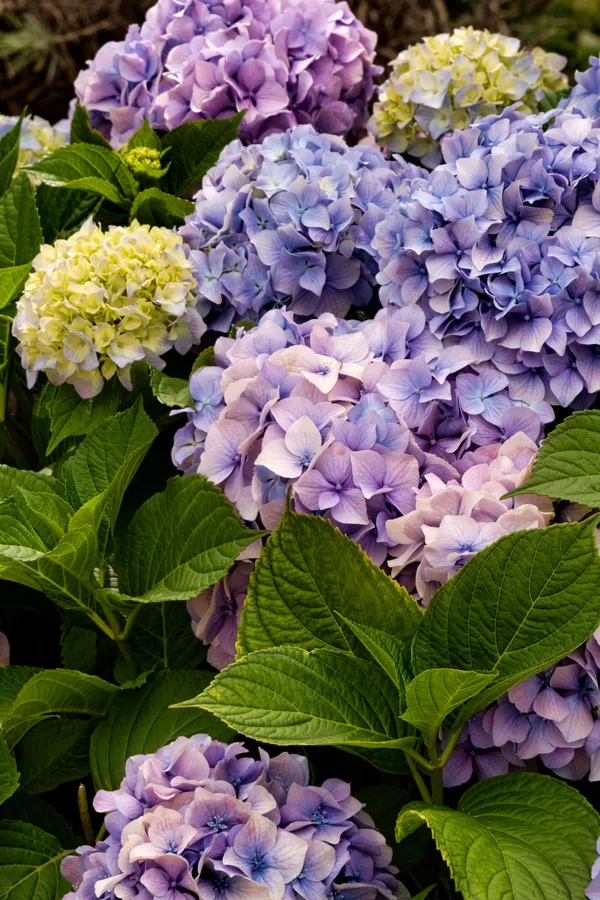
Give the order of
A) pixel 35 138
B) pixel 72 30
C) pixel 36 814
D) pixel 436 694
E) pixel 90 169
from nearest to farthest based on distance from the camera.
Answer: pixel 436 694
pixel 36 814
pixel 90 169
pixel 35 138
pixel 72 30

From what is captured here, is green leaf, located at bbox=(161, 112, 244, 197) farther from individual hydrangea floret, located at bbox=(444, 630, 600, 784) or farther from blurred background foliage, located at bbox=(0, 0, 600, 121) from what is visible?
blurred background foliage, located at bbox=(0, 0, 600, 121)

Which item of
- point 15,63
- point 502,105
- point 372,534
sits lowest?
→ point 15,63

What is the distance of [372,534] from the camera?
82 centimetres

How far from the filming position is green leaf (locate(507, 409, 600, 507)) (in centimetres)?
75

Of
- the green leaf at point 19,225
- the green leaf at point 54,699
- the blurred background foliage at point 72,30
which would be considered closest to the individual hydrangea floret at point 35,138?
the green leaf at point 19,225

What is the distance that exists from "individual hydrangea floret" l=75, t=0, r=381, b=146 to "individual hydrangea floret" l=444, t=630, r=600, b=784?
0.78 meters

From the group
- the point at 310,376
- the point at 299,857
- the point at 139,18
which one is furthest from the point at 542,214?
the point at 139,18

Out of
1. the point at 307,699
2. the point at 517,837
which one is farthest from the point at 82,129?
the point at 517,837

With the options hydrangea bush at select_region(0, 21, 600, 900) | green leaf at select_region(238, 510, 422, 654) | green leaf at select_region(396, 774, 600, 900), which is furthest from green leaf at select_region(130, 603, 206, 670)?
green leaf at select_region(396, 774, 600, 900)

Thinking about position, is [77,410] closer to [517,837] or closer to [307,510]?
[307,510]

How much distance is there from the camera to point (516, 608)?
735mm

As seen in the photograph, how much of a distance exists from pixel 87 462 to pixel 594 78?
2.30 feet

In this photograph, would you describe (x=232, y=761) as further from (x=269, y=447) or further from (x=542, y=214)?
(x=542, y=214)

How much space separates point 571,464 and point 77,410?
0.51 m
